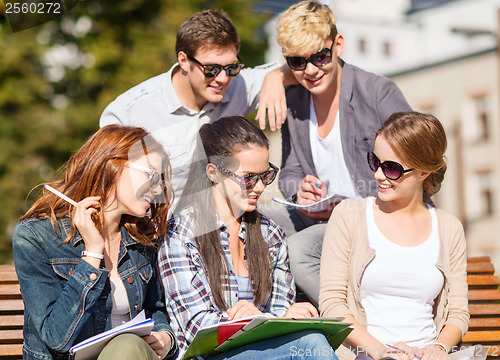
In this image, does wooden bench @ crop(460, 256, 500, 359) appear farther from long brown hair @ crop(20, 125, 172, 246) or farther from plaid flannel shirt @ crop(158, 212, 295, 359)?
long brown hair @ crop(20, 125, 172, 246)

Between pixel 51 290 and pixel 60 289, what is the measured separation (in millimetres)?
50

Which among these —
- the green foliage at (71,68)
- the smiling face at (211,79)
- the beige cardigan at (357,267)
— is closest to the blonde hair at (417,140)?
the beige cardigan at (357,267)

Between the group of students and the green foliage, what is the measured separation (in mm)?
12678

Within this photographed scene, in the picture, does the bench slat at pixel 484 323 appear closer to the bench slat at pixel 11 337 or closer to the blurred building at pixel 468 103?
the bench slat at pixel 11 337

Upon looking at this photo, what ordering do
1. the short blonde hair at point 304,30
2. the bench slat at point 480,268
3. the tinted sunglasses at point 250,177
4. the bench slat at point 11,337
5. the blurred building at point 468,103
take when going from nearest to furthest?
1. the tinted sunglasses at point 250,177
2. the bench slat at point 11,337
3. the short blonde hair at point 304,30
4. the bench slat at point 480,268
5. the blurred building at point 468,103

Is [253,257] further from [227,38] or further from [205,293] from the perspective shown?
[227,38]

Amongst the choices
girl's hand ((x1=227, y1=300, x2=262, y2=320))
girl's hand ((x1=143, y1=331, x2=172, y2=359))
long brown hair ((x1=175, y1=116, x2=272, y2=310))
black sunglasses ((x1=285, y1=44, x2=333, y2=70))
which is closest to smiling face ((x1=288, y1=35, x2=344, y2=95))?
black sunglasses ((x1=285, y1=44, x2=333, y2=70))

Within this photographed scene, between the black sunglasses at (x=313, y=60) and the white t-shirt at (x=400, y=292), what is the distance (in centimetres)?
124

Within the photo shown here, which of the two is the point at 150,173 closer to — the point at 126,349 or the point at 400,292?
the point at 126,349

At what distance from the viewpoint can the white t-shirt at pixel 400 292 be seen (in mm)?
3494

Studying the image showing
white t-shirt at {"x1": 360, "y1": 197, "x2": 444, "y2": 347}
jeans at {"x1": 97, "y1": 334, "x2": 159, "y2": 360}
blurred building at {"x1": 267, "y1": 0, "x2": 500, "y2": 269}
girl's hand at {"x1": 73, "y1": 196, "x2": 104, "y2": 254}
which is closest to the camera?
jeans at {"x1": 97, "y1": 334, "x2": 159, "y2": 360}

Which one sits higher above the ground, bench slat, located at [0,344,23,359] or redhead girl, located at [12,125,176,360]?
redhead girl, located at [12,125,176,360]

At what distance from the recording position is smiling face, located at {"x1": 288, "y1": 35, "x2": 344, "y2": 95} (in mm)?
4301

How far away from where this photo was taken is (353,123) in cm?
437
